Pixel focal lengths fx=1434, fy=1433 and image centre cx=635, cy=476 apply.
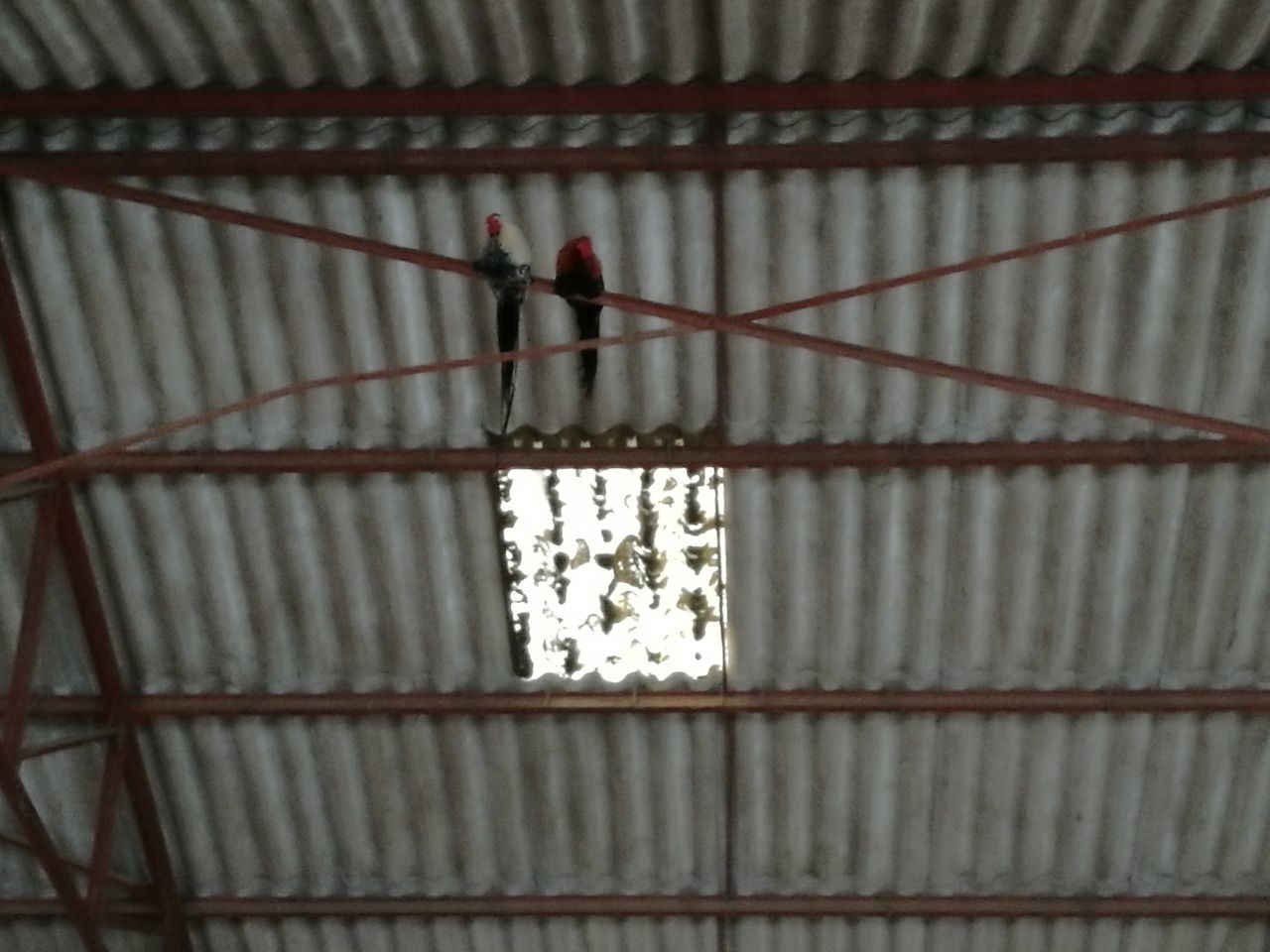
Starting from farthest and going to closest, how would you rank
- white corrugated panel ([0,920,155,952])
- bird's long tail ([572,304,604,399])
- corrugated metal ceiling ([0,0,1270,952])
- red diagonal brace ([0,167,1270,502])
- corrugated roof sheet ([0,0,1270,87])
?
white corrugated panel ([0,920,155,952])
bird's long tail ([572,304,604,399])
corrugated metal ceiling ([0,0,1270,952])
corrugated roof sheet ([0,0,1270,87])
red diagonal brace ([0,167,1270,502])

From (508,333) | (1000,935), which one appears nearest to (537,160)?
(508,333)

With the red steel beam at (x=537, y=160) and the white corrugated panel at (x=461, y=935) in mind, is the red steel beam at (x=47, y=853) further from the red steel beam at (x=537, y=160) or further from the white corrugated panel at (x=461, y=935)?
the red steel beam at (x=537, y=160)

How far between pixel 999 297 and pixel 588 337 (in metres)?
2.54

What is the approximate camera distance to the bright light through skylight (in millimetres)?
9672

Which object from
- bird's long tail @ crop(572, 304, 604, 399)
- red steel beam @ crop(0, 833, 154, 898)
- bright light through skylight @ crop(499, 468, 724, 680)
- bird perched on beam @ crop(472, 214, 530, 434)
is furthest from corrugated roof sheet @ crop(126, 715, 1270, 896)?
bird perched on beam @ crop(472, 214, 530, 434)

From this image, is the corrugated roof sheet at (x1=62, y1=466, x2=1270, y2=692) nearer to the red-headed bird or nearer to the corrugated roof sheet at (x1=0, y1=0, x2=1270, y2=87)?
the red-headed bird

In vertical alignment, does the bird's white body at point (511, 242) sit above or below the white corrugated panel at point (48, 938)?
above

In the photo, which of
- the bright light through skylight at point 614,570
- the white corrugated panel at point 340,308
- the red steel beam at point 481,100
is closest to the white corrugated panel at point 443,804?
the bright light through skylight at point 614,570

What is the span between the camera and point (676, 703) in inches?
408

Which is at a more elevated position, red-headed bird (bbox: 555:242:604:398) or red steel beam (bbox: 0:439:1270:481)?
red-headed bird (bbox: 555:242:604:398)

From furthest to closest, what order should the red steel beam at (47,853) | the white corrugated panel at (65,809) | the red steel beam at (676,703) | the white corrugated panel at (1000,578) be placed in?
the white corrugated panel at (65,809)
the red steel beam at (676,703)
the white corrugated panel at (1000,578)
the red steel beam at (47,853)

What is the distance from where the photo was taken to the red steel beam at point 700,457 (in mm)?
9172

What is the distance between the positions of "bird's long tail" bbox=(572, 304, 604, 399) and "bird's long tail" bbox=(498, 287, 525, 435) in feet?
1.20

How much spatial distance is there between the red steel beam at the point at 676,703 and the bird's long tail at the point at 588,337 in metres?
2.53
